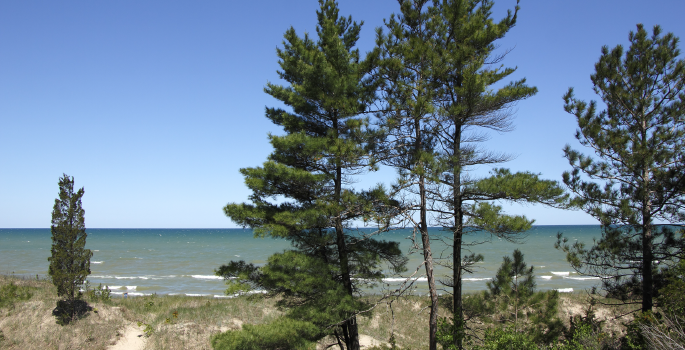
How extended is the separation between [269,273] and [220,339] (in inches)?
77.2

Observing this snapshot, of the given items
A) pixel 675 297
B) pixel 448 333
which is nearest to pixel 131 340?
pixel 448 333

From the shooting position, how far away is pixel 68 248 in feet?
43.6

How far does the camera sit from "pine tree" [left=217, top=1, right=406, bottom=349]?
1005 centimetres

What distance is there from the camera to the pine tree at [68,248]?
1317cm

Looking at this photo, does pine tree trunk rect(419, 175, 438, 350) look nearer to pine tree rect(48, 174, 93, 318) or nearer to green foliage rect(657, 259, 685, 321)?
green foliage rect(657, 259, 685, 321)

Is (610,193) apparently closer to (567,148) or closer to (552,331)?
(567,148)

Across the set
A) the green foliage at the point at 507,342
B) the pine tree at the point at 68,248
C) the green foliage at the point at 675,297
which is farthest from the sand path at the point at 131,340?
the green foliage at the point at 675,297

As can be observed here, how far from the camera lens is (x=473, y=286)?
26.8 metres

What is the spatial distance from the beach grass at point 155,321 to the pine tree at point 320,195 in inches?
50.8

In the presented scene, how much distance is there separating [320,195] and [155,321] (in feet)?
28.1

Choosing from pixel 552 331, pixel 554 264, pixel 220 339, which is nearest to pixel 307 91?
pixel 220 339

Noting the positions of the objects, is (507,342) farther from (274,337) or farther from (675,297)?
(274,337)

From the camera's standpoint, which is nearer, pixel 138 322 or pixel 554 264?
pixel 138 322

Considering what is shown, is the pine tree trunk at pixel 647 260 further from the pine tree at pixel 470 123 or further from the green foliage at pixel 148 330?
the green foliage at pixel 148 330
